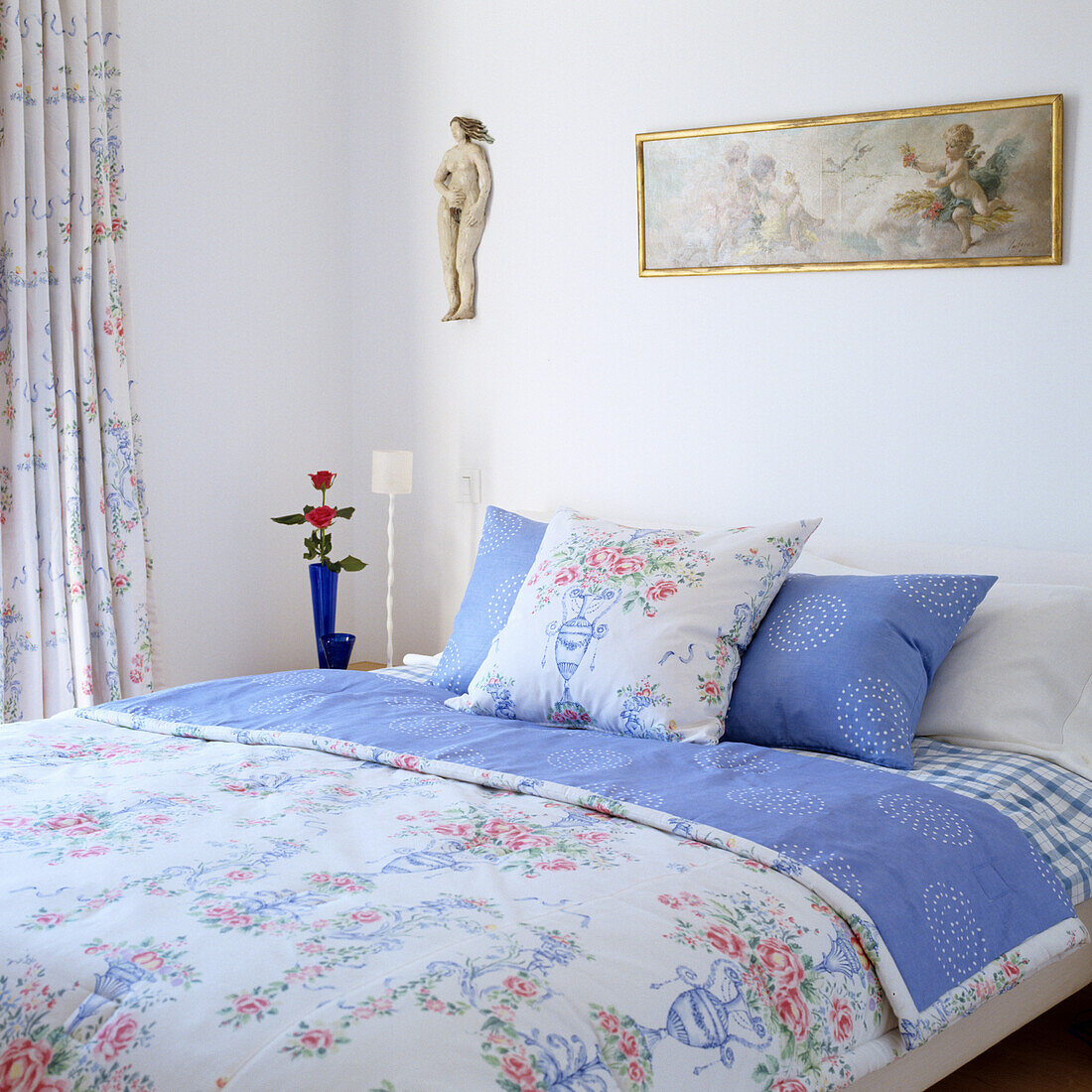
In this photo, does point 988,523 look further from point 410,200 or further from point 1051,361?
point 410,200

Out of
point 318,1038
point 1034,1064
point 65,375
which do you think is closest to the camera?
point 318,1038

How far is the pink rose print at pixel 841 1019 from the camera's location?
1.43 meters

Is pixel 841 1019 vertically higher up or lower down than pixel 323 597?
lower down

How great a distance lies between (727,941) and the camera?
1.39 metres

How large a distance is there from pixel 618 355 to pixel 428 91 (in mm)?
1097

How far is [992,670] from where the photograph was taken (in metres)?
2.27

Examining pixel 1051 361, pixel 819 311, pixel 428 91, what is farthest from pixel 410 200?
pixel 1051 361

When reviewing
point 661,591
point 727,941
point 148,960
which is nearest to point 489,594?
point 661,591

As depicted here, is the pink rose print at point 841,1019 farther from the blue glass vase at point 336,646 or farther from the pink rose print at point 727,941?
the blue glass vase at point 336,646

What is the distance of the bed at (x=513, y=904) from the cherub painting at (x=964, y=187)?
1127 millimetres

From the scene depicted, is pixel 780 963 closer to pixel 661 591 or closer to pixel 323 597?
pixel 661 591

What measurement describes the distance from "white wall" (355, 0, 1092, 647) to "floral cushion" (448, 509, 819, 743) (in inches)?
23.7

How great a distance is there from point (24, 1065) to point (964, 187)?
2.48m

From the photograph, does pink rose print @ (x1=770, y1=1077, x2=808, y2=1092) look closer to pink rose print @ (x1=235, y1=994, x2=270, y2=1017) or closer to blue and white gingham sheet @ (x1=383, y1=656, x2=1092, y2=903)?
pink rose print @ (x1=235, y1=994, x2=270, y2=1017)
